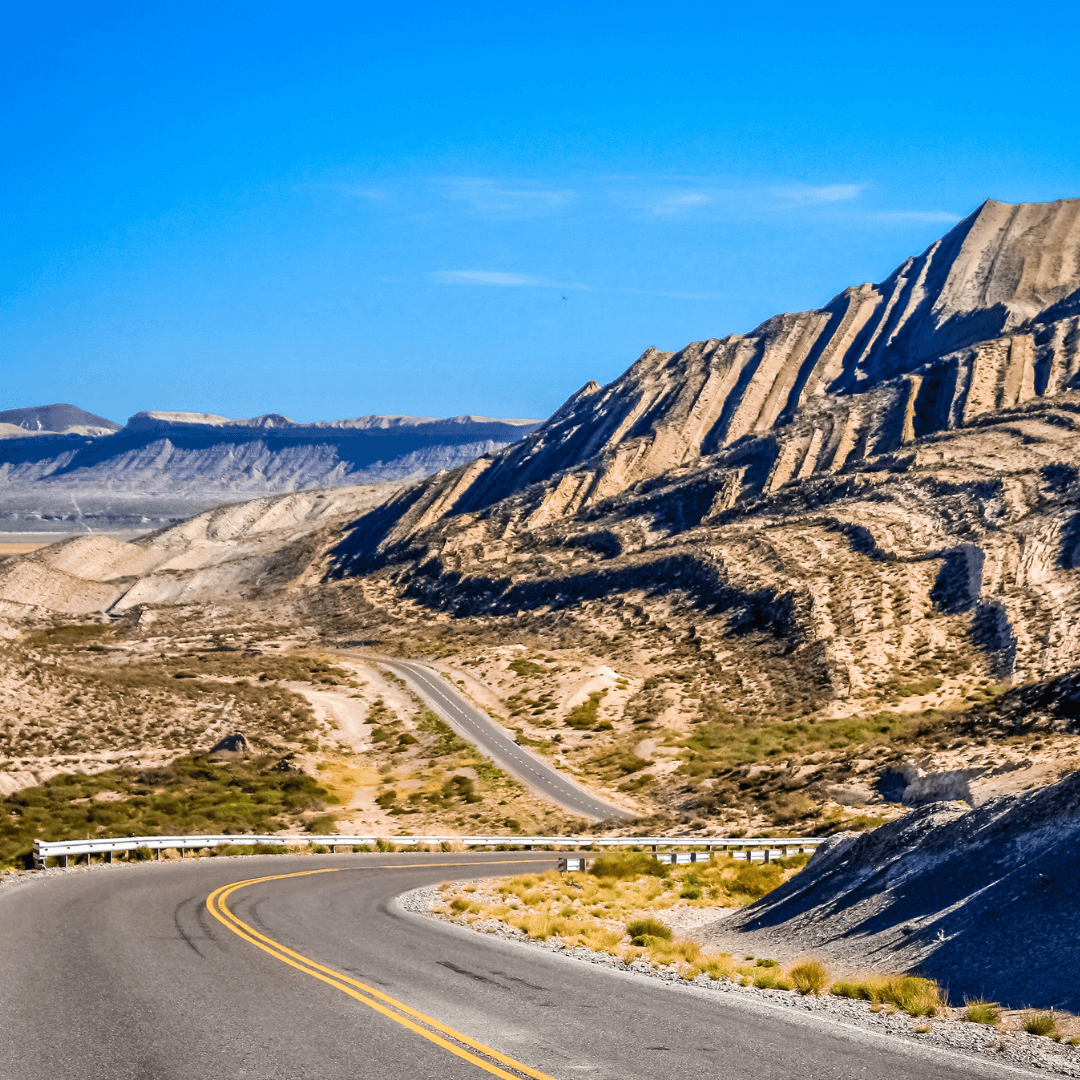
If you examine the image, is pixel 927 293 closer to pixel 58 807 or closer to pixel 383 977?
pixel 58 807

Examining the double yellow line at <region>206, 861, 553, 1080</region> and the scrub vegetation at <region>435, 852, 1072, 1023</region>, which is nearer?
the double yellow line at <region>206, 861, 553, 1080</region>

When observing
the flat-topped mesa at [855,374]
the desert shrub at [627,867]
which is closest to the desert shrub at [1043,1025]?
the desert shrub at [627,867]

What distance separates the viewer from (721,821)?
42.8 metres

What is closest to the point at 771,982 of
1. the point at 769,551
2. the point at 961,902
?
the point at 961,902

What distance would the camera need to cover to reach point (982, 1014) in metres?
11.1

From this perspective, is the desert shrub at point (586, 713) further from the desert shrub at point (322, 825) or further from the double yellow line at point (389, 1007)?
the double yellow line at point (389, 1007)

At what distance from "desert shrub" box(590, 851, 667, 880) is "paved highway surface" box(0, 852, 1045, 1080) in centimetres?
1014

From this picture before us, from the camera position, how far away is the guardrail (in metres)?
29.9

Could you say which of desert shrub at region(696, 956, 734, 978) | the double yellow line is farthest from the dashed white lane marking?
desert shrub at region(696, 956, 734, 978)

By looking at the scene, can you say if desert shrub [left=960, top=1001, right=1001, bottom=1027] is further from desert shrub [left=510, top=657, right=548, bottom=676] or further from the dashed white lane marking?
desert shrub [left=510, top=657, right=548, bottom=676]

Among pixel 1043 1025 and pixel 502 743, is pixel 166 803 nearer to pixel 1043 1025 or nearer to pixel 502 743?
pixel 502 743

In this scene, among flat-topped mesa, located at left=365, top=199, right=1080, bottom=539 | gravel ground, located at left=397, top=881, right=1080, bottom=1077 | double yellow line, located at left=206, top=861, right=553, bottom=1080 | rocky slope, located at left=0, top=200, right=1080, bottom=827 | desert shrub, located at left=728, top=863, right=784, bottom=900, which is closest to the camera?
double yellow line, located at left=206, top=861, right=553, bottom=1080

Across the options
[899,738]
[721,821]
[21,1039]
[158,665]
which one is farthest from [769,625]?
[21,1039]

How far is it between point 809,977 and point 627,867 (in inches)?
626
